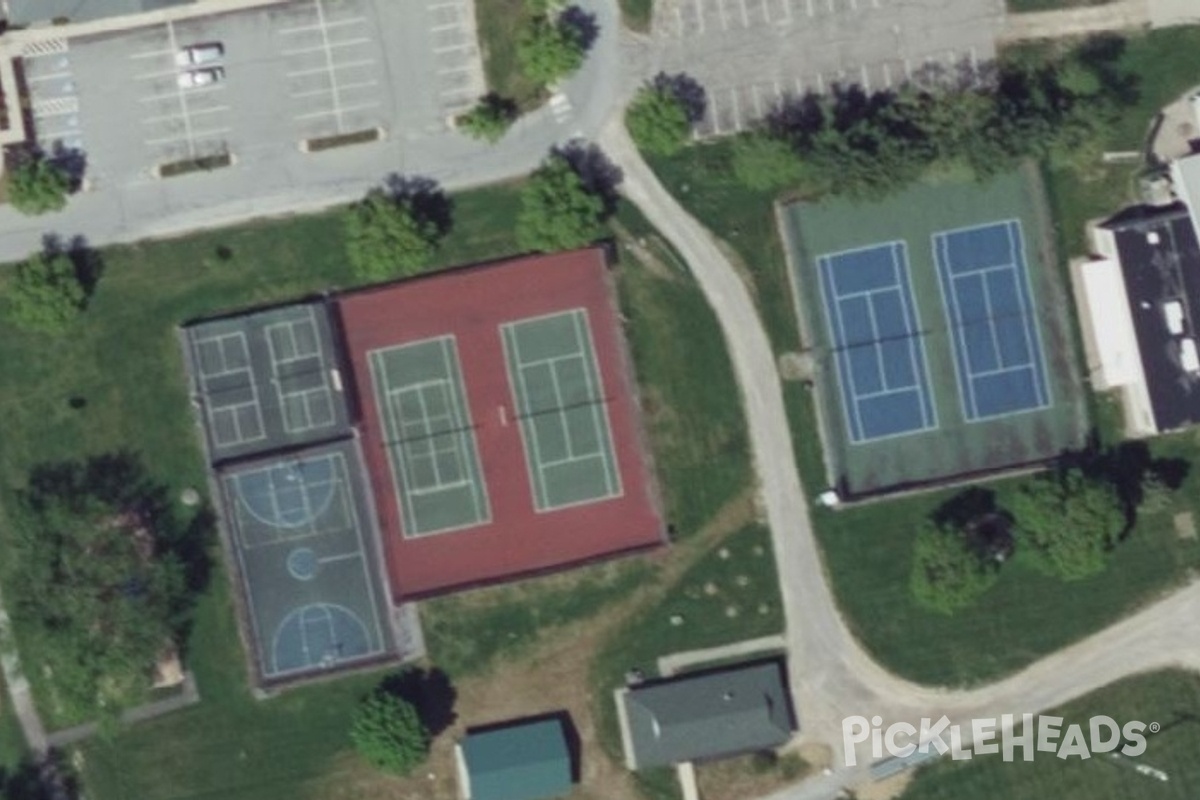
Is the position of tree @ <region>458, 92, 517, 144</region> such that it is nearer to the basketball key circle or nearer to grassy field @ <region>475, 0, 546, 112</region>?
grassy field @ <region>475, 0, 546, 112</region>

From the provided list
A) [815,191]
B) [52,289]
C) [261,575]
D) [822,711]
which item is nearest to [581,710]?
[822,711]

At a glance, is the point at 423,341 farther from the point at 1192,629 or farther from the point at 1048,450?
the point at 1192,629

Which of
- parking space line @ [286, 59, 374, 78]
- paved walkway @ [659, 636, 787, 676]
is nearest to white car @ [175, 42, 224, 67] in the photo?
parking space line @ [286, 59, 374, 78]

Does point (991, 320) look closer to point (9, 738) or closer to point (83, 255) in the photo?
point (83, 255)

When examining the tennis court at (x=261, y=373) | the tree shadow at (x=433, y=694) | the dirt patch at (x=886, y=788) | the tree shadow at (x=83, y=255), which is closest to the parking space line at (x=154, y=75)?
the tree shadow at (x=83, y=255)

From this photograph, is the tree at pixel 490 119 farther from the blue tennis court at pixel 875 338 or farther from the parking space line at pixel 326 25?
the blue tennis court at pixel 875 338

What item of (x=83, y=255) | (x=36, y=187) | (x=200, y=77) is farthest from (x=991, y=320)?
(x=36, y=187)

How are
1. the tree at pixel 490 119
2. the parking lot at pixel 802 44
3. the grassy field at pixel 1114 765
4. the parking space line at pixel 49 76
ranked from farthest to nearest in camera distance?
the grassy field at pixel 1114 765, the parking lot at pixel 802 44, the parking space line at pixel 49 76, the tree at pixel 490 119
